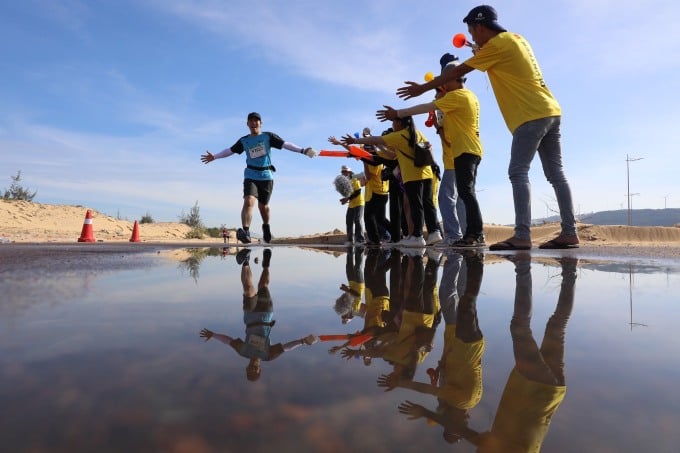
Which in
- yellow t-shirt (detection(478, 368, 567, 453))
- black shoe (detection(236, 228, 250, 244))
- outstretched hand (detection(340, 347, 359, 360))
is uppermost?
black shoe (detection(236, 228, 250, 244))

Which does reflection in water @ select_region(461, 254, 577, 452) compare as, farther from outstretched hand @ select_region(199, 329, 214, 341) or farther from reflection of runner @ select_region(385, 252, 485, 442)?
outstretched hand @ select_region(199, 329, 214, 341)

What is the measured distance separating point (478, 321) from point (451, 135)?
11.3ft

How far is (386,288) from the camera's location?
174cm

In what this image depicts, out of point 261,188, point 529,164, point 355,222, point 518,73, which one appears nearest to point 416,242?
point 529,164

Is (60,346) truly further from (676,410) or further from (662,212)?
(662,212)

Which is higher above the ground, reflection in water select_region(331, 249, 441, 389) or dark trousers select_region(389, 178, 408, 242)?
dark trousers select_region(389, 178, 408, 242)

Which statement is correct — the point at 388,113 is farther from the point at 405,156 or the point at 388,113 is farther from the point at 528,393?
the point at 528,393

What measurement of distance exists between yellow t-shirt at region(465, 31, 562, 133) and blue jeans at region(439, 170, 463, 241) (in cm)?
142

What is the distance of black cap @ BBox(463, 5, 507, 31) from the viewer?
→ 348cm

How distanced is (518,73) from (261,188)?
4805mm

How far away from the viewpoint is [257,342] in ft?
3.03

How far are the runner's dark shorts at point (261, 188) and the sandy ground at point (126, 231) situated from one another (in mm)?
2262

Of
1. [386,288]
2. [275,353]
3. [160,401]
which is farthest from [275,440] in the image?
[386,288]

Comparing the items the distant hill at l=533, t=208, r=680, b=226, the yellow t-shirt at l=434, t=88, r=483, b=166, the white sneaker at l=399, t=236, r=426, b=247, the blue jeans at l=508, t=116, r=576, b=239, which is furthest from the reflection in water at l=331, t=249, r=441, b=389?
the distant hill at l=533, t=208, r=680, b=226
